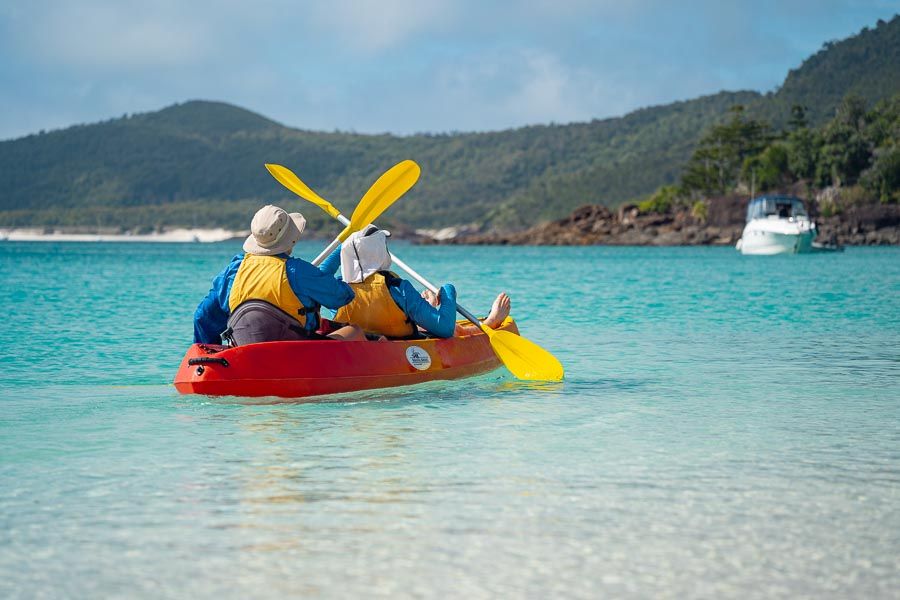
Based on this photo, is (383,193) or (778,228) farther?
(778,228)

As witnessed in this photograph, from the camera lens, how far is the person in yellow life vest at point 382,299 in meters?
9.13

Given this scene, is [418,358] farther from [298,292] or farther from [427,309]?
[298,292]

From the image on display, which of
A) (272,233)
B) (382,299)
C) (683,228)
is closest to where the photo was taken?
(272,233)

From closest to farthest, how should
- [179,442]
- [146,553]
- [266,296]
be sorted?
[146,553]
[179,442]
[266,296]

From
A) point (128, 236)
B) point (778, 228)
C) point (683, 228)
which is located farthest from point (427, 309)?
point (128, 236)

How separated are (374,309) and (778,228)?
205 feet

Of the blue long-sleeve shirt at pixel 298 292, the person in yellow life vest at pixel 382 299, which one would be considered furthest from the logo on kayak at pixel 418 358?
the blue long-sleeve shirt at pixel 298 292

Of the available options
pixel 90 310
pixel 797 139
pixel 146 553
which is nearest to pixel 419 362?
pixel 146 553

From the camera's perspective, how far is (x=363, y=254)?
909 centimetres

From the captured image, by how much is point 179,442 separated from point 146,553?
2679mm

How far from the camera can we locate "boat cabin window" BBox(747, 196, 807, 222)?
70.2 meters

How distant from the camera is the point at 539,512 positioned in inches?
219

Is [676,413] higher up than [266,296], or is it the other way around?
[266,296]

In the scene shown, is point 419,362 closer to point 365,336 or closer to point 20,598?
point 365,336
